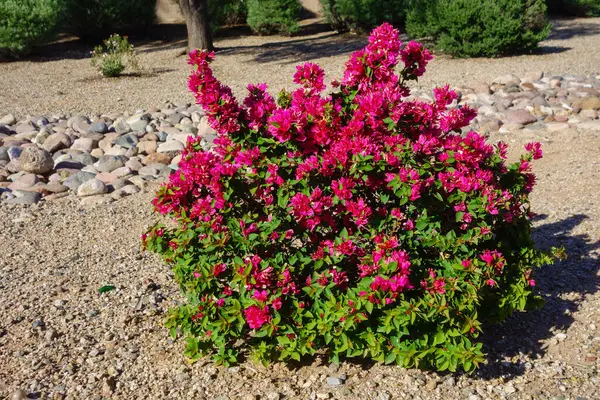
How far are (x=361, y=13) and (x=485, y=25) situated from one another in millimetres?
4561

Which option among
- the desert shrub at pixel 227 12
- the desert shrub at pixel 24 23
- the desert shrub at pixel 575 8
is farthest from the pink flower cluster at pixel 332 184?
the desert shrub at pixel 575 8

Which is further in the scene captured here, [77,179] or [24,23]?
[24,23]

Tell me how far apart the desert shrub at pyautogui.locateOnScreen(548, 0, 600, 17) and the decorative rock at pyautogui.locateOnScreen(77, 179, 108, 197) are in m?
16.0

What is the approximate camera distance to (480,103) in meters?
8.34

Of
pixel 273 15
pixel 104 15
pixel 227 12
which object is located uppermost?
pixel 104 15

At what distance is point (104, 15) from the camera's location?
1534 cm

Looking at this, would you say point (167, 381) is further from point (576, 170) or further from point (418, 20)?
point (418, 20)

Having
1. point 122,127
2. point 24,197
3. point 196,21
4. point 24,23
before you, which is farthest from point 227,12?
point 24,197

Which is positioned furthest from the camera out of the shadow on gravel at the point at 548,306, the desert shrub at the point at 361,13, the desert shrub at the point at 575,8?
the desert shrub at the point at 575,8

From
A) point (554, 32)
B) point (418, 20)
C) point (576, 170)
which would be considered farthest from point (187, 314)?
point (554, 32)

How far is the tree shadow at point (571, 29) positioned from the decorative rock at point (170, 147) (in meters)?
10.5

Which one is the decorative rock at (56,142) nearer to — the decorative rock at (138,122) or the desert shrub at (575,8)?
the decorative rock at (138,122)

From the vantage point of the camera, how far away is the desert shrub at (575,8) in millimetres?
18406

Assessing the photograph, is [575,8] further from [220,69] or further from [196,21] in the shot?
[220,69]
